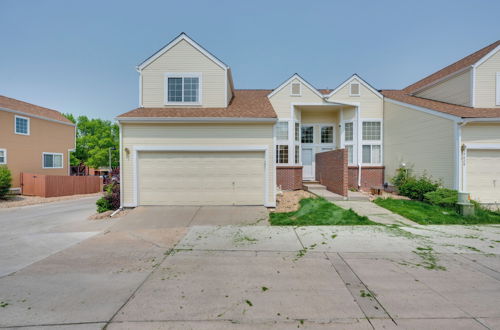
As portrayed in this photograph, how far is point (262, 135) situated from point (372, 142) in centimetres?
896

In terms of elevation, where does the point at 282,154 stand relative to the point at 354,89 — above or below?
below

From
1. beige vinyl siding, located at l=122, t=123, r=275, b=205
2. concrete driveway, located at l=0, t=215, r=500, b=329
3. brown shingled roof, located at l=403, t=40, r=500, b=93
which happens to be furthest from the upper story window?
brown shingled roof, located at l=403, t=40, r=500, b=93

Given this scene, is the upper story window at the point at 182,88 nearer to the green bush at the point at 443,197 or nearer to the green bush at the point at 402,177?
the green bush at the point at 443,197

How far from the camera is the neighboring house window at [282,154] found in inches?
551

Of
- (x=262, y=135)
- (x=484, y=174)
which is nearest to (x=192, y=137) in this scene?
(x=262, y=135)

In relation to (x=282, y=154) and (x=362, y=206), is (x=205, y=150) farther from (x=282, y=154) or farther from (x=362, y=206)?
(x=362, y=206)

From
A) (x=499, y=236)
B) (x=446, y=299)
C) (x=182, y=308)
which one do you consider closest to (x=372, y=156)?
(x=499, y=236)

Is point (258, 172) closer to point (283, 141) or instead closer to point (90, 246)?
point (283, 141)

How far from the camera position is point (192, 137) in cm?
979

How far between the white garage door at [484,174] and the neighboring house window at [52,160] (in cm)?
3007

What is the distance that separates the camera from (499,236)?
634 centimetres

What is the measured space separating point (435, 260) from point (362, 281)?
7.40 ft

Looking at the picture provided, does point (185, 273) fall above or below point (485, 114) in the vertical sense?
below

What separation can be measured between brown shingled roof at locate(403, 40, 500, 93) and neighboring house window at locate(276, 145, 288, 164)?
10488 millimetres
